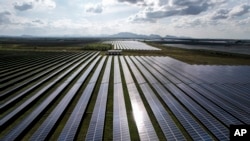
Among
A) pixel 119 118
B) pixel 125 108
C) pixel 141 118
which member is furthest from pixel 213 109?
pixel 119 118

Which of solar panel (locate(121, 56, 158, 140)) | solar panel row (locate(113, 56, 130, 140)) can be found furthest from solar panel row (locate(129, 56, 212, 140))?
solar panel row (locate(113, 56, 130, 140))

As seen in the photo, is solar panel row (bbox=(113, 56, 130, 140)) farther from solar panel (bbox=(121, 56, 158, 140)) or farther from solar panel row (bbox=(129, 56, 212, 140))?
solar panel row (bbox=(129, 56, 212, 140))

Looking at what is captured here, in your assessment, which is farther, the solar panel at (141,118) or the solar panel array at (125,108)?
the solar panel array at (125,108)

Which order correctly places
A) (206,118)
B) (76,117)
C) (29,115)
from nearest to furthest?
(76,117) → (206,118) → (29,115)

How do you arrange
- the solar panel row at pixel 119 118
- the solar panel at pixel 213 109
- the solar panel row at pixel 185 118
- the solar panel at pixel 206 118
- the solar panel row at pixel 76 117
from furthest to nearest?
the solar panel at pixel 213 109, the solar panel at pixel 206 118, the solar panel row at pixel 185 118, the solar panel row at pixel 119 118, the solar panel row at pixel 76 117

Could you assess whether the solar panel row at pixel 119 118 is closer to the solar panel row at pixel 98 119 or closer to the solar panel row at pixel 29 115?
the solar panel row at pixel 98 119

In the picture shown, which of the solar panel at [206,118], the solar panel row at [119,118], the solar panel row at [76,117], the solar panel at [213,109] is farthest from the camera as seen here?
the solar panel at [213,109]

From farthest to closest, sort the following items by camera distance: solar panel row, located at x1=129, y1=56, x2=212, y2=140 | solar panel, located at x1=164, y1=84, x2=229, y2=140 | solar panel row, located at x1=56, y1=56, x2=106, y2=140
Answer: solar panel, located at x1=164, y1=84, x2=229, y2=140 → solar panel row, located at x1=129, y1=56, x2=212, y2=140 → solar panel row, located at x1=56, y1=56, x2=106, y2=140

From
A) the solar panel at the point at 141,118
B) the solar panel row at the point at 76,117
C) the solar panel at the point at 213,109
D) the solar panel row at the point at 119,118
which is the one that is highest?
the solar panel row at the point at 76,117

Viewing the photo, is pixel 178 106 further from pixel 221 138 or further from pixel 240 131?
pixel 240 131

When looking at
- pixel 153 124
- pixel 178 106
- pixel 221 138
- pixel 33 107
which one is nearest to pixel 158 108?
pixel 178 106

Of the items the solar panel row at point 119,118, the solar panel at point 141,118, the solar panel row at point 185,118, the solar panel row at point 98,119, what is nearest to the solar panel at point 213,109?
the solar panel row at point 185,118

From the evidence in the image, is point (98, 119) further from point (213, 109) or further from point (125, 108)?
point (213, 109)
